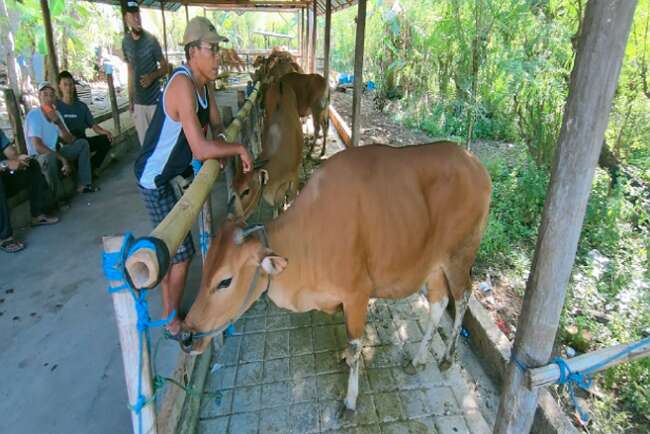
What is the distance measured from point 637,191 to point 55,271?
19.8ft

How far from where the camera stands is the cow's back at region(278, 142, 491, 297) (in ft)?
8.66

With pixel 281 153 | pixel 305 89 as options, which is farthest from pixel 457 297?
pixel 305 89

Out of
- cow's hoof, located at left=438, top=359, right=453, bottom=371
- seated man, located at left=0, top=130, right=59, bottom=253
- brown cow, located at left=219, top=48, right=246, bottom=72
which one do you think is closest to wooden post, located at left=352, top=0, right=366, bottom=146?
seated man, located at left=0, top=130, right=59, bottom=253

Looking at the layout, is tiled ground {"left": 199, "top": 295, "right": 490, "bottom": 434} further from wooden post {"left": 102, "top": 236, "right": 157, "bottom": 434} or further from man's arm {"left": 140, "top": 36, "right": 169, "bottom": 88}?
man's arm {"left": 140, "top": 36, "right": 169, "bottom": 88}

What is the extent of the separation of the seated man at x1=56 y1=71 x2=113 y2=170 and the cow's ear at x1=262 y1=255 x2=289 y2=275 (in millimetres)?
5357

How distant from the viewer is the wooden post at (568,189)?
1.44m

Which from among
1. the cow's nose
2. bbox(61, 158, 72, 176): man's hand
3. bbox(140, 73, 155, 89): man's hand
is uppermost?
bbox(140, 73, 155, 89): man's hand

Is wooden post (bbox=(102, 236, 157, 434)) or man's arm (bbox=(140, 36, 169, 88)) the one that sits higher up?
man's arm (bbox=(140, 36, 169, 88))

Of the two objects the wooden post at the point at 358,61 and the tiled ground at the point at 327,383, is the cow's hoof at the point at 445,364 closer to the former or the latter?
the tiled ground at the point at 327,383

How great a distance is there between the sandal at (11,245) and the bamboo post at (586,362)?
15.8 ft

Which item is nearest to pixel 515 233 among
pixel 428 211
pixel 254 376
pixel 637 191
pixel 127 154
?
pixel 637 191

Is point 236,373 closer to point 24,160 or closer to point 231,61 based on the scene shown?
point 24,160

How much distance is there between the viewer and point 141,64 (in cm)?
511

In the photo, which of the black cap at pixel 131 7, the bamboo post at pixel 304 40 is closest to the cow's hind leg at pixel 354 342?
the black cap at pixel 131 7
